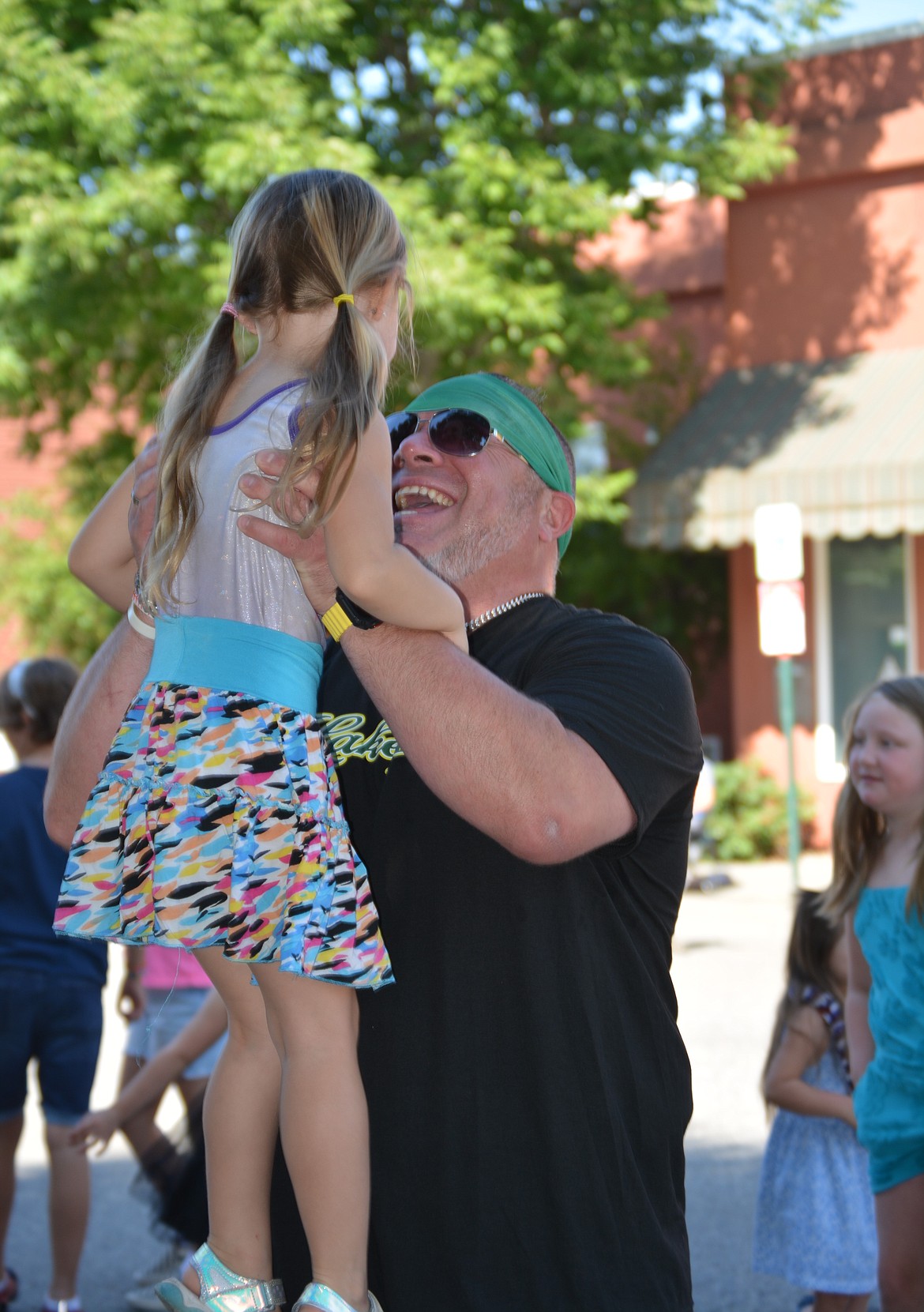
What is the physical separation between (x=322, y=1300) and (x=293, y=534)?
3.61 feet

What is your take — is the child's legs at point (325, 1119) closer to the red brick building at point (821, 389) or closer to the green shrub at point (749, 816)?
the red brick building at point (821, 389)

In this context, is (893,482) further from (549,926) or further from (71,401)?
(549,926)

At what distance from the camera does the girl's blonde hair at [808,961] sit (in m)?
4.43

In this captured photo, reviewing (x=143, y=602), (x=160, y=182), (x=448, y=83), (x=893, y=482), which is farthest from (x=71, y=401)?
(x=143, y=602)

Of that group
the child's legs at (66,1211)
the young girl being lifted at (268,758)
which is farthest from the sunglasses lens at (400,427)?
the child's legs at (66,1211)

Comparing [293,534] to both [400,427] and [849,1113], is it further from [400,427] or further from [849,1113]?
[849,1113]

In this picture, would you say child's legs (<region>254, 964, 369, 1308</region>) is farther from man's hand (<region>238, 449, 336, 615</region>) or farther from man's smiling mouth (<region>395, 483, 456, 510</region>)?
man's smiling mouth (<region>395, 483, 456, 510</region>)

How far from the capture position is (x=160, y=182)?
437 inches

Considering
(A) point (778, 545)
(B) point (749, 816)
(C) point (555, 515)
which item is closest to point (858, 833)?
(C) point (555, 515)

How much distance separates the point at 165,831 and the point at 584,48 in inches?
457

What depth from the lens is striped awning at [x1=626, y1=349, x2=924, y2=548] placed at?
13625 millimetres

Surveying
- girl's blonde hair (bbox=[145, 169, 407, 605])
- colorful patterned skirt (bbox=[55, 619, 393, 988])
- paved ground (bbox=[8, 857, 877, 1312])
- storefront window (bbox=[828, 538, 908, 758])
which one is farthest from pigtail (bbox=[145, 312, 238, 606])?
storefront window (bbox=[828, 538, 908, 758])

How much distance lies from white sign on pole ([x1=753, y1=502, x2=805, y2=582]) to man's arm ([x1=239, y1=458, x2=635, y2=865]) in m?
8.97

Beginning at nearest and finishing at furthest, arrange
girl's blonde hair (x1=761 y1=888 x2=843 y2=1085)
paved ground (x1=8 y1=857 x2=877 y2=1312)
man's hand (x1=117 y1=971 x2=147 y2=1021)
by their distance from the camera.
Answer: girl's blonde hair (x1=761 y1=888 x2=843 y2=1085) → paved ground (x1=8 y1=857 x2=877 y2=1312) → man's hand (x1=117 y1=971 x2=147 y2=1021)
